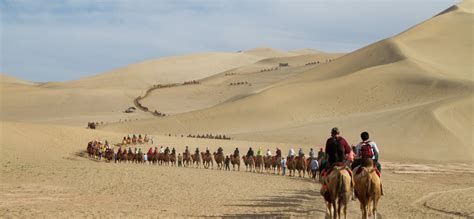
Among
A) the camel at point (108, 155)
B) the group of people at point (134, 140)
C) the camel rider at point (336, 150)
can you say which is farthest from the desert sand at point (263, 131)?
the camel rider at point (336, 150)

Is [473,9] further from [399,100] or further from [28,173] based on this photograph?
[28,173]

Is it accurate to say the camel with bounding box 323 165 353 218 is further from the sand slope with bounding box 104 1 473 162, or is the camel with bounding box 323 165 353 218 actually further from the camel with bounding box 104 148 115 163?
the sand slope with bounding box 104 1 473 162

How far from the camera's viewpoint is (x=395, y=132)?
51375 millimetres

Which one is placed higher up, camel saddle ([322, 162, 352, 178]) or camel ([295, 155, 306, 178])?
camel ([295, 155, 306, 178])

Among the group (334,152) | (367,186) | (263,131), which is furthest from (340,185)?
(263,131)

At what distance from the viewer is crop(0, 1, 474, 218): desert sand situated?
18.2m

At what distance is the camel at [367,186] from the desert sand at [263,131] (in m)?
2.72

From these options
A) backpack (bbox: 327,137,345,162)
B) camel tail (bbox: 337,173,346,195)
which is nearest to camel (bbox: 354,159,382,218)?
backpack (bbox: 327,137,345,162)

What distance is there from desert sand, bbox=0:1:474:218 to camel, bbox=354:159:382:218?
272 centimetres

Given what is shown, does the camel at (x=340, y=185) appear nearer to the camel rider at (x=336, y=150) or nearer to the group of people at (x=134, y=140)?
the camel rider at (x=336, y=150)

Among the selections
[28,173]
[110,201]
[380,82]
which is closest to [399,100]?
[380,82]

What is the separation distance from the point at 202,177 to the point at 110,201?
9.84 metres

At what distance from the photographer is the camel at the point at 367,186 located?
13.1 metres

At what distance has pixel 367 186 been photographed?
43.1 ft
